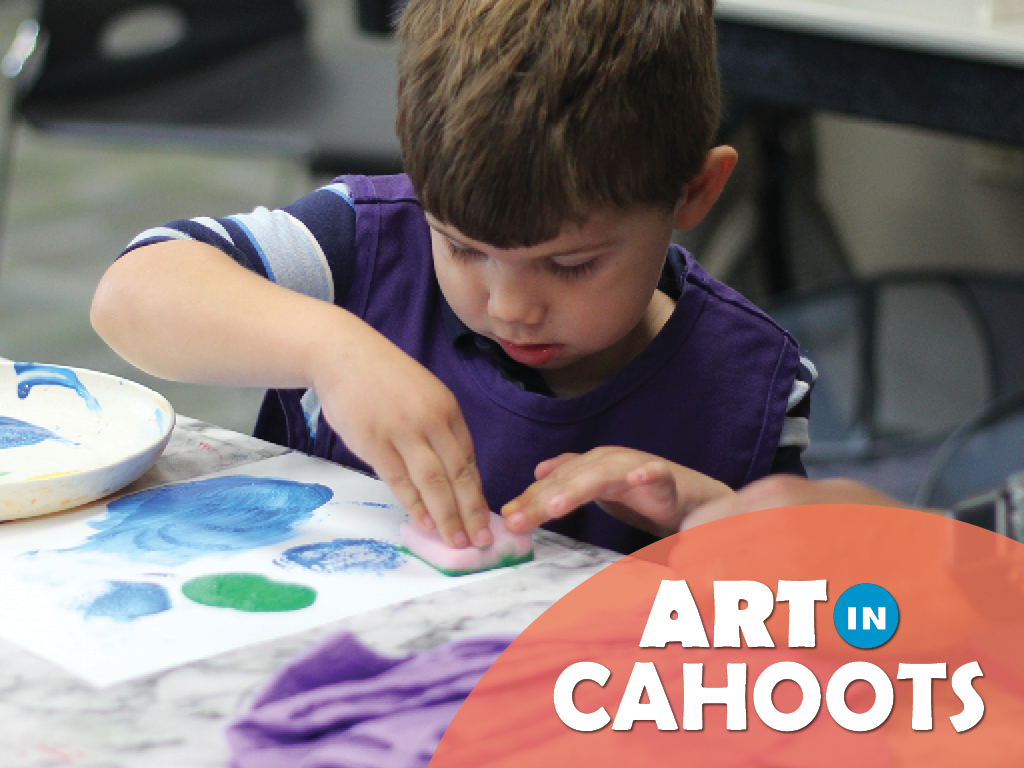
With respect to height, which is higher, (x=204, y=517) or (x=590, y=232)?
(x=590, y=232)

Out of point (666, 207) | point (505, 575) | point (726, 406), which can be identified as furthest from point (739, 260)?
point (505, 575)

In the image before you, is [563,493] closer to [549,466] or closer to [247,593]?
[549,466]

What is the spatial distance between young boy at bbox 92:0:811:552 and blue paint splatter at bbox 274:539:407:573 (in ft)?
0.08

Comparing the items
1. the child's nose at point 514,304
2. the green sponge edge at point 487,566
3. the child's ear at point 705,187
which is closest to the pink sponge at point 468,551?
the green sponge edge at point 487,566

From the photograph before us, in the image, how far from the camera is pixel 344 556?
51cm

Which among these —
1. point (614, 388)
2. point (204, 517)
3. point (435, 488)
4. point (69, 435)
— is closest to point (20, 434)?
point (69, 435)

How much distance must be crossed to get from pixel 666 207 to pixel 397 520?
0.22m

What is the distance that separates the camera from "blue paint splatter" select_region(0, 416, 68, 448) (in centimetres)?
59

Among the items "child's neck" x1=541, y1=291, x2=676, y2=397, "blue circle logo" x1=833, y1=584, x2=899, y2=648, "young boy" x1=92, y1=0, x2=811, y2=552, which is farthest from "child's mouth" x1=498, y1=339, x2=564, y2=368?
"blue circle logo" x1=833, y1=584, x2=899, y2=648

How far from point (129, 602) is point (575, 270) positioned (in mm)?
274

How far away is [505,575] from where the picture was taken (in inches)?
19.7

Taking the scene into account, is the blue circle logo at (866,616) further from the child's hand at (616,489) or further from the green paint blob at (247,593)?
the green paint blob at (247,593)

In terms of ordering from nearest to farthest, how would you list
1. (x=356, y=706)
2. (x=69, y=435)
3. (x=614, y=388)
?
(x=356, y=706) → (x=69, y=435) → (x=614, y=388)

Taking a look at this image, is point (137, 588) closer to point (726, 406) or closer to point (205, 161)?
point (726, 406)
